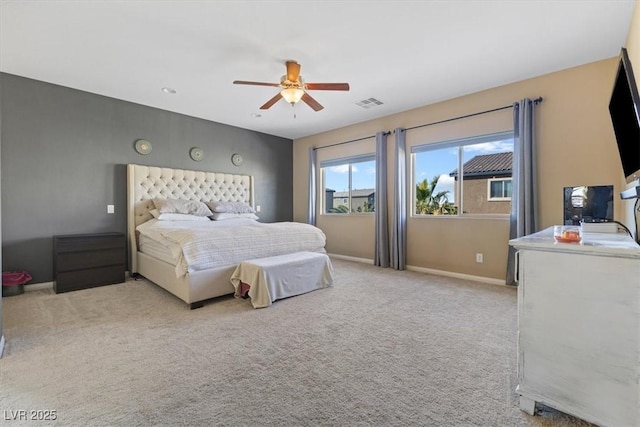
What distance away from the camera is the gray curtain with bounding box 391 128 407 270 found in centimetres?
464

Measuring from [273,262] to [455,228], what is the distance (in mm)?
2763

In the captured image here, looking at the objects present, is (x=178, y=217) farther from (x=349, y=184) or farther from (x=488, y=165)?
(x=488, y=165)

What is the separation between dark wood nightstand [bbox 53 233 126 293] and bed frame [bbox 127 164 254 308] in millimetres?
336

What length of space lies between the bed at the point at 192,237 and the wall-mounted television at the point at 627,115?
3182mm

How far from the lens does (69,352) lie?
2.00 m

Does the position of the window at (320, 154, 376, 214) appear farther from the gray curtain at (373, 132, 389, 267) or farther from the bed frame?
the bed frame

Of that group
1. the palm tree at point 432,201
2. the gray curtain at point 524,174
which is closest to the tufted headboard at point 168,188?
the palm tree at point 432,201

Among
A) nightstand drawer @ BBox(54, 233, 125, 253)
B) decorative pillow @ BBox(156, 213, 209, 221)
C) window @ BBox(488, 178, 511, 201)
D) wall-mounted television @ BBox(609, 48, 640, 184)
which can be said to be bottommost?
nightstand drawer @ BBox(54, 233, 125, 253)

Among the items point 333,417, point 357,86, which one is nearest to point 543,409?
point 333,417

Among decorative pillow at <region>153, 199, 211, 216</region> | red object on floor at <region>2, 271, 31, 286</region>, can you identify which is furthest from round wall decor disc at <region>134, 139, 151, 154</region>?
red object on floor at <region>2, 271, 31, 286</region>

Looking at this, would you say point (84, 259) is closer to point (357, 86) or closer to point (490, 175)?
point (357, 86)

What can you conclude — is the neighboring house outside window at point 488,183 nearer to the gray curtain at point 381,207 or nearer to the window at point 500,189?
the window at point 500,189

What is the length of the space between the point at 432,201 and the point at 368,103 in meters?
1.87

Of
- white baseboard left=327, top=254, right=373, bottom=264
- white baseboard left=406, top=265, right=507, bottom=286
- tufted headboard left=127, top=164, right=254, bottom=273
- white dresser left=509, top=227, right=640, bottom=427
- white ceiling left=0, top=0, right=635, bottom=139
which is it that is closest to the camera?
white dresser left=509, top=227, right=640, bottom=427
